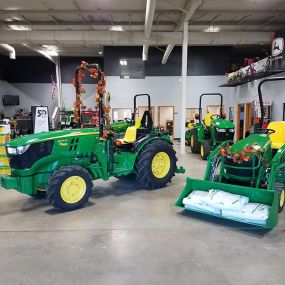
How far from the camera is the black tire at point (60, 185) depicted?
387cm

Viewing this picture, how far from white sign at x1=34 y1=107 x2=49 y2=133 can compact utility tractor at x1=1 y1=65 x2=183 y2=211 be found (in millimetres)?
4113

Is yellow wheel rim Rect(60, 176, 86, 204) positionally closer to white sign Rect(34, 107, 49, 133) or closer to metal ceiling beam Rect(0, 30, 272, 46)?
white sign Rect(34, 107, 49, 133)

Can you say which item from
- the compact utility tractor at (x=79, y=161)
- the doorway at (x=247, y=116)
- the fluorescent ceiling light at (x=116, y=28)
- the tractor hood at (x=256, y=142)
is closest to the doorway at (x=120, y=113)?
the fluorescent ceiling light at (x=116, y=28)

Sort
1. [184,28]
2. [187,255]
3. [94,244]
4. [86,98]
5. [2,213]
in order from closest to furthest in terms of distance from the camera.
A: 1. [187,255]
2. [94,244]
3. [2,213]
4. [184,28]
5. [86,98]

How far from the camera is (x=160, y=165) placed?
536cm

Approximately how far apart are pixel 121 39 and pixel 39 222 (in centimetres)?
850

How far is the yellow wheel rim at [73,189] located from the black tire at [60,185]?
0.10 feet

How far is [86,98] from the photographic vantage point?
1662cm

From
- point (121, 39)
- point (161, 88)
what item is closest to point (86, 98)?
point (161, 88)

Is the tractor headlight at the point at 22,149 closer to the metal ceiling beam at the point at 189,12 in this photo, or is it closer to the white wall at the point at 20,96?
the metal ceiling beam at the point at 189,12

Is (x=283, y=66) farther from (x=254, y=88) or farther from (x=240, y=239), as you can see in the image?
(x=240, y=239)

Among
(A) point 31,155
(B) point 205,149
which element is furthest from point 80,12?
(A) point 31,155

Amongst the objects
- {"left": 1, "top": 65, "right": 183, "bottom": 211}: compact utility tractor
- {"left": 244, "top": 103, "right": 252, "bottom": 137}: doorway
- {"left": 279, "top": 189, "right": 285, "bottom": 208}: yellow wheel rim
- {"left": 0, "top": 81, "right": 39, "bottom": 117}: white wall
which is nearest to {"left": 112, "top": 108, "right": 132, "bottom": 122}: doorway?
{"left": 244, "top": 103, "right": 252, "bottom": 137}: doorway

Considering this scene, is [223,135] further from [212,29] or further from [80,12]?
[80,12]
